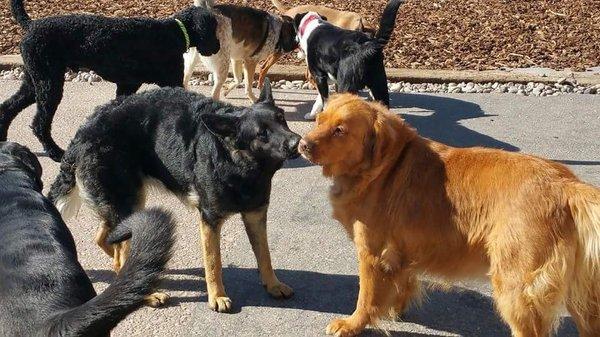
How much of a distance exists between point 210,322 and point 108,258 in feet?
3.70

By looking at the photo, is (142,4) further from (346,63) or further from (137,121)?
(137,121)

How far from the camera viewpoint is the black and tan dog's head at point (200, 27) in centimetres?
713

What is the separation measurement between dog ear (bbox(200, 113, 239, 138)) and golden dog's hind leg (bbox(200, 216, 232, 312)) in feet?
1.84

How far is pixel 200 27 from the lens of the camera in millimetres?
7125

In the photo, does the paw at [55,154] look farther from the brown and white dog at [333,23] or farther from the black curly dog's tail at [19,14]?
the brown and white dog at [333,23]

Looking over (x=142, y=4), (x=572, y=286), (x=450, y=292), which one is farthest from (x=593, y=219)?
(x=142, y=4)

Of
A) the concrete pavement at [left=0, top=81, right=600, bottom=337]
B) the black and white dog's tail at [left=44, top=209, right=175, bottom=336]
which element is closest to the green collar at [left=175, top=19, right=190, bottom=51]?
the concrete pavement at [left=0, top=81, right=600, bottom=337]

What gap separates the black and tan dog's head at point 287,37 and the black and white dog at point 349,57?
72 centimetres

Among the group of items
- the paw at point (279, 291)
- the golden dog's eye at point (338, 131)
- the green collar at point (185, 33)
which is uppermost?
the golden dog's eye at point (338, 131)

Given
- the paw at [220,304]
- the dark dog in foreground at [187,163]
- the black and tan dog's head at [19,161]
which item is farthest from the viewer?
the paw at [220,304]

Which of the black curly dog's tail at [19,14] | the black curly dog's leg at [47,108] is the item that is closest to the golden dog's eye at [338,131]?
the black curly dog's leg at [47,108]

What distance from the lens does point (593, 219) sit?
3.52m

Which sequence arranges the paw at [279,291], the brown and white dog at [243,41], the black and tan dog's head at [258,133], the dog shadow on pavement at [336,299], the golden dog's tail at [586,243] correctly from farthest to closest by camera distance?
the brown and white dog at [243,41]
the paw at [279,291]
the dog shadow on pavement at [336,299]
the black and tan dog's head at [258,133]
the golden dog's tail at [586,243]

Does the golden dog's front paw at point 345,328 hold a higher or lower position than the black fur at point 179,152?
lower
